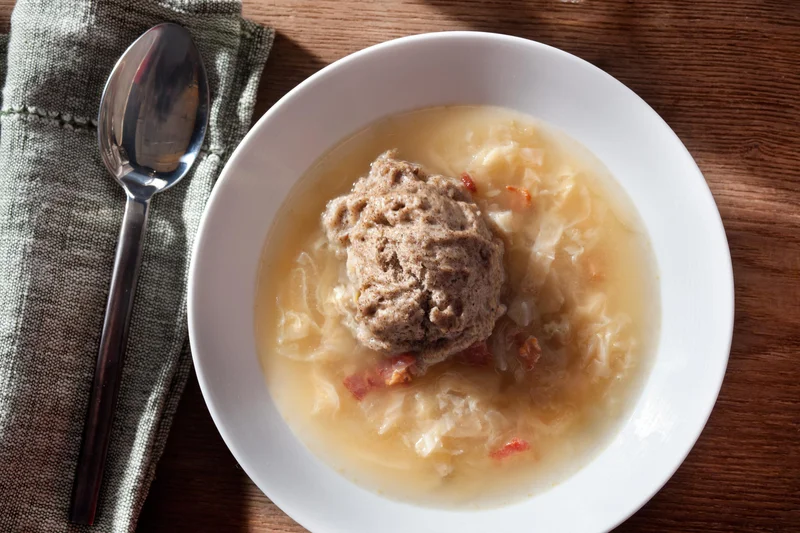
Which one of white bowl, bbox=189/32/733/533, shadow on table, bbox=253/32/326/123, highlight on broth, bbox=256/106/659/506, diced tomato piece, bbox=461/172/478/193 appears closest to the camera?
white bowl, bbox=189/32/733/533

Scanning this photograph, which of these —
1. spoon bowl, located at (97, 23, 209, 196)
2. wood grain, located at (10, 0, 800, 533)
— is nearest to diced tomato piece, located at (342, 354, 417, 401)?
wood grain, located at (10, 0, 800, 533)

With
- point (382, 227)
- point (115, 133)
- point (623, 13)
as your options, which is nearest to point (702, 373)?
point (382, 227)

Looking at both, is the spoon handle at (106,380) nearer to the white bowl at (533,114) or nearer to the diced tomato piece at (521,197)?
the white bowl at (533,114)

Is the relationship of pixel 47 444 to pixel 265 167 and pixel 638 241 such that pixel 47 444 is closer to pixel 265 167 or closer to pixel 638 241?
pixel 265 167

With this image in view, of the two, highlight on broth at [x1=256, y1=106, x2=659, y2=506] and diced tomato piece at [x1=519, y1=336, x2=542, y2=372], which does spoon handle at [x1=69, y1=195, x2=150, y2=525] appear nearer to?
highlight on broth at [x1=256, y1=106, x2=659, y2=506]

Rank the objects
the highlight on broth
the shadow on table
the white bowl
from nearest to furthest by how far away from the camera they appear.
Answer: the white bowl, the highlight on broth, the shadow on table

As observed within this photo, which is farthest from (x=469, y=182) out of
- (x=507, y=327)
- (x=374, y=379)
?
(x=374, y=379)

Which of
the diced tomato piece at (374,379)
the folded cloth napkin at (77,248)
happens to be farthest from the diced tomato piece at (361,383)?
the folded cloth napkin at (77,248)

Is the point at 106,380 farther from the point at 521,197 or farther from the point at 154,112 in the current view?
the point at 521,197
